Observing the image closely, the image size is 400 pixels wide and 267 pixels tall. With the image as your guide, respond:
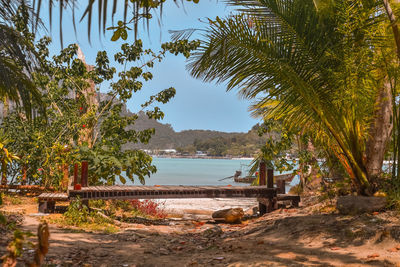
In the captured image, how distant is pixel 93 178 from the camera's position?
33.1 feet

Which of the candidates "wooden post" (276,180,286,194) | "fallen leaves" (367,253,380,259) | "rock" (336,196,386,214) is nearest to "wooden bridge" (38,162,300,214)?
"wooden post" (276,180,286,194)

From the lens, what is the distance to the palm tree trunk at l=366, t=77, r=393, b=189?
6020 mm

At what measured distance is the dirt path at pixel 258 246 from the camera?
4.25m

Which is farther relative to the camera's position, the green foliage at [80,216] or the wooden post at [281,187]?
the wooden post at [281,187]

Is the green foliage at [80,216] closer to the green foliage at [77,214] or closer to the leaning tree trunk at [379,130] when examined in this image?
the green foliage at [77,214]

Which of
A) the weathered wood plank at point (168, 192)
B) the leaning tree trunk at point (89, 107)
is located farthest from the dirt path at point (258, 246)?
the leaning tree trunk at point (89, 107)

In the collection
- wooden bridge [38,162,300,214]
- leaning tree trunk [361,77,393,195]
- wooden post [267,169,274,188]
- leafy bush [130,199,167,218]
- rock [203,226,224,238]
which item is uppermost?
leaning tree trunk [361,77,393,195]

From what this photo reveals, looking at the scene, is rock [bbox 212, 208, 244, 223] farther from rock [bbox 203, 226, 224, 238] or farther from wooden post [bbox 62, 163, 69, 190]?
wooden post [bbox 62, 163, 69, 190]

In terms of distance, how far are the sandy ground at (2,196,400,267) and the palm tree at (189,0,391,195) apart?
43.4 inches

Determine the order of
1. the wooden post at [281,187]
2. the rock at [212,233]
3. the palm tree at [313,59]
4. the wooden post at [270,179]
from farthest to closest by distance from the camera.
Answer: the wooden post at [281,187] → the wooden post at [270,179] → the rock at [212,233] → the palm tree at [313,59]

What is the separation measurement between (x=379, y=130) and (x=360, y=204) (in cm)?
139

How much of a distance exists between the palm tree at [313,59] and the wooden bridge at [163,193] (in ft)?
11.7

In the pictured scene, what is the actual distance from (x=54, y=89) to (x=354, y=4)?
9052 mm

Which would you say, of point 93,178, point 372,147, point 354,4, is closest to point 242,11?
point 354,4
